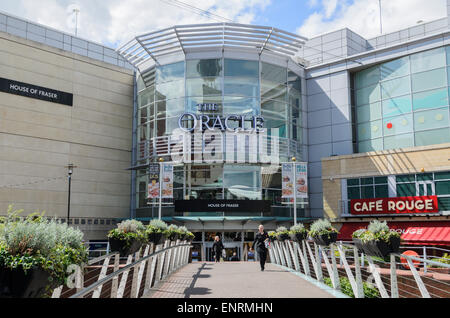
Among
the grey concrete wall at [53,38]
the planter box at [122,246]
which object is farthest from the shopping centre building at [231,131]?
the planter box at [122,246]

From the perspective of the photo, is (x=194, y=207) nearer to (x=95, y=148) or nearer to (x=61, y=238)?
(x=95, y=148)

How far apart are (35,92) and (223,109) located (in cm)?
1590

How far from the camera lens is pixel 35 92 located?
122ft

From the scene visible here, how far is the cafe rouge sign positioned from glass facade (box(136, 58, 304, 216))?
6.07 m

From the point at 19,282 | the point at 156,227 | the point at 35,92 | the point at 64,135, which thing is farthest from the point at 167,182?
the point at 19,282

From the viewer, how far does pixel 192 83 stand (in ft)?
121

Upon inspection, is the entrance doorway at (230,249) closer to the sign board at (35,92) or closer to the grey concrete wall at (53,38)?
the sign board at (35,92)

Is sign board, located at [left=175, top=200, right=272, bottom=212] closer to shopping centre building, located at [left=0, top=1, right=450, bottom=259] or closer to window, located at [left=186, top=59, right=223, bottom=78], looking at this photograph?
shopping centre building, located at [left=0, top=1, right=450, bottom=259]

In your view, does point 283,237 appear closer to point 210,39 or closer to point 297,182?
point 297,182

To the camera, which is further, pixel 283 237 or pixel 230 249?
pixel 230 249

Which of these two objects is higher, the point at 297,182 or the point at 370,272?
the point at 297,182

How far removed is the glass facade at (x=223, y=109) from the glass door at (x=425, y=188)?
10114 mm

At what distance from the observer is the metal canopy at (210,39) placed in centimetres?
3500

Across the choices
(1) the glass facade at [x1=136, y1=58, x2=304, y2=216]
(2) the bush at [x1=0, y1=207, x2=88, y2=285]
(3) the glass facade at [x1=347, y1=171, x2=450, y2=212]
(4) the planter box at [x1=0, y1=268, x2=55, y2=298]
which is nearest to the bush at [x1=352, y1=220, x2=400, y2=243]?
(2) the bush at [x1=0, y1=207, x2=88, y2=285]
